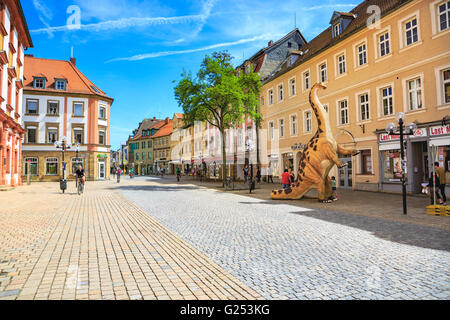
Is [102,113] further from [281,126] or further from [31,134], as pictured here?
[281,126]

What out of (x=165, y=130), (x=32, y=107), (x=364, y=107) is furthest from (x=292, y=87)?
(x=165, y=130)

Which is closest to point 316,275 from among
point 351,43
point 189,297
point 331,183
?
point 189,297

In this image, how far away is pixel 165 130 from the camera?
73.2m

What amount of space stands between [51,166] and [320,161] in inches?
1453

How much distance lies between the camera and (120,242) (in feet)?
20.8

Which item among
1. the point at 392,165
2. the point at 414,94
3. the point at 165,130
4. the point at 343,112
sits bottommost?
the point at 392,165

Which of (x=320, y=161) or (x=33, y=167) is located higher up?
(x=33, y=167)

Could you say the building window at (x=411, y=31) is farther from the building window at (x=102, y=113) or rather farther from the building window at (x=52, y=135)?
the building window at (x=52, y=135)

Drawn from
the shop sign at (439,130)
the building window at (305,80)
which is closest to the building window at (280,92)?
the building window at (305,80)

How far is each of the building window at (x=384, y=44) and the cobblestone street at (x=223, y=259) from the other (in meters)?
13.2

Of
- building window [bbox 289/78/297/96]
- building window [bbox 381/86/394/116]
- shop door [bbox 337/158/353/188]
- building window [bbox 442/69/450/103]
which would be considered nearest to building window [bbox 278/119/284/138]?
building window [bbox 289/78/297/96]

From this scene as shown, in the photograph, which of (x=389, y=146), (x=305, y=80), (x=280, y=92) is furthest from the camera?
(x=280, y=92)

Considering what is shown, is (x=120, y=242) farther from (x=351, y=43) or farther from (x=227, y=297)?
(x=351, y=43)
